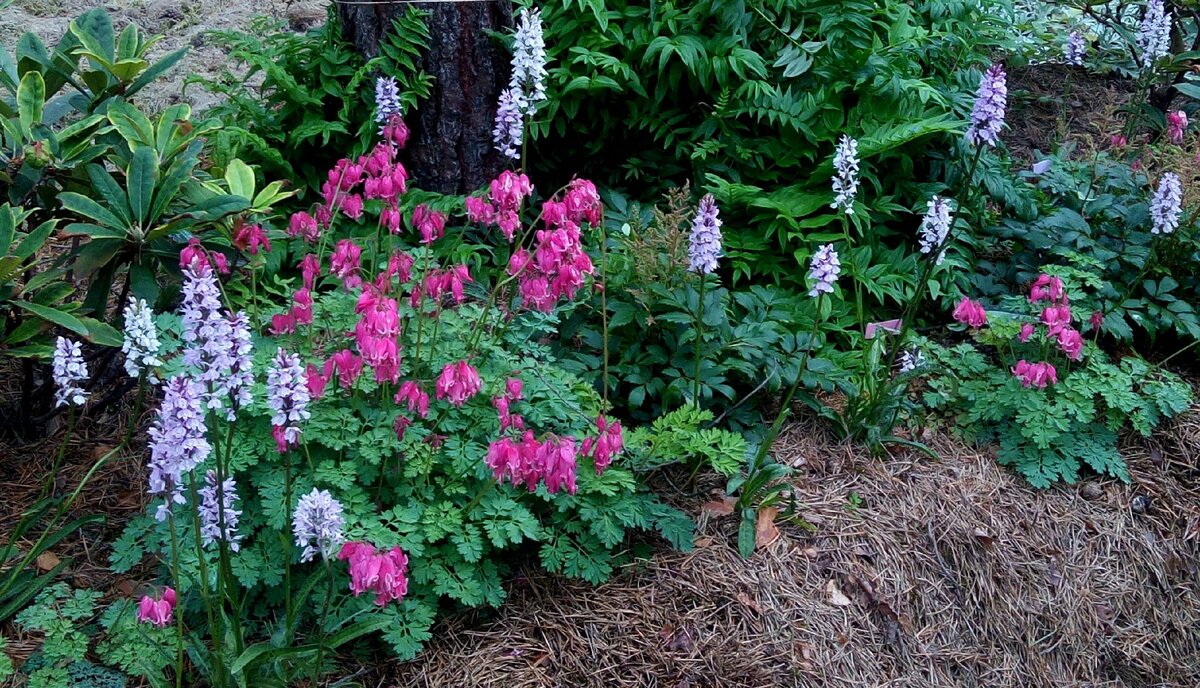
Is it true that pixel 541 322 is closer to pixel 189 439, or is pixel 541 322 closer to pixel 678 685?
pixel 678 685

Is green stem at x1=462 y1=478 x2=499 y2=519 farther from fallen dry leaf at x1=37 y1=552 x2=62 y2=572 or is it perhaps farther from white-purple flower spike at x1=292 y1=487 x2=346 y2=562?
fallen dry leaf at x1=37 y1=552 x2=62 y2=572

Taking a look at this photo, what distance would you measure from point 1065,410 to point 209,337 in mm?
2775

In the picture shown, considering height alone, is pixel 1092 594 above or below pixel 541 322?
below

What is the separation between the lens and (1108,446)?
138 inches

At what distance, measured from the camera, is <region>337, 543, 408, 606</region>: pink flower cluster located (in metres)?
2.12

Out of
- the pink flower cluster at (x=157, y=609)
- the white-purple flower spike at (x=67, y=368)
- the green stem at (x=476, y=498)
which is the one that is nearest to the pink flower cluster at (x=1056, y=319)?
the green stem at (x=476, y=498)

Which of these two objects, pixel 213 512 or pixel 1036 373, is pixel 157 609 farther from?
pixel 1036 373

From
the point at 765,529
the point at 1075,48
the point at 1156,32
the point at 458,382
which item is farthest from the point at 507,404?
the point at 1075,48

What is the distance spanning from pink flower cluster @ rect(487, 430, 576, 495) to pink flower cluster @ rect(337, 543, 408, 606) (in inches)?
12.3

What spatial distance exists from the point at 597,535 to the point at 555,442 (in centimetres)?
47

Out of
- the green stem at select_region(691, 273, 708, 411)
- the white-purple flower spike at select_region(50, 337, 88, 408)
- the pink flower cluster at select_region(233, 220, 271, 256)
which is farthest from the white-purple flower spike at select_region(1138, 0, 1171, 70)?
the white-purple flower spike at select_region(50, 337, 88, 408)

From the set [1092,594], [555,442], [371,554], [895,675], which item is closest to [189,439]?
[371,554]

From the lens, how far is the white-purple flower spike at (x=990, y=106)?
308 centimetres

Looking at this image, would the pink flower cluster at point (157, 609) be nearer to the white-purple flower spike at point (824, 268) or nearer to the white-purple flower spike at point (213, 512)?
the white-purple flower spike at point (213, 512)
